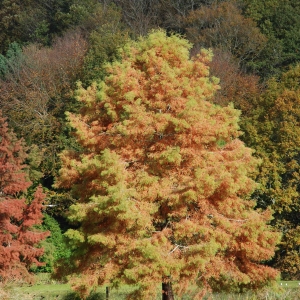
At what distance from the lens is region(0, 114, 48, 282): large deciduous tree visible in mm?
32281

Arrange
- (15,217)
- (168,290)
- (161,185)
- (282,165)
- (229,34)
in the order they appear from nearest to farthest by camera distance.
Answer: (161,185) < (168,290) < (282,165) < (15,217) < (229,34)

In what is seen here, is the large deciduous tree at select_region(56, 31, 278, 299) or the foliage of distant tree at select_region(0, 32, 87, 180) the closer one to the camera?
the large deciduous tree at select_region(56, 31, 278, 299)

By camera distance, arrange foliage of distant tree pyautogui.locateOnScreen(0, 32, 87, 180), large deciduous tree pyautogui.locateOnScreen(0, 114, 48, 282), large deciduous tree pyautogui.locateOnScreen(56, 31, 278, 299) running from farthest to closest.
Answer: foliage of distant tree pyautogui.locateOnScreen(0, 32, 87, 180) → large deciduous tree pyautogui.locateOnScreen(0, 114, 48, 282) → large deciduous tree pyautogui.locateOnScreen(56, 31, 278, 299)

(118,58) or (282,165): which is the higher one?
(282,165)

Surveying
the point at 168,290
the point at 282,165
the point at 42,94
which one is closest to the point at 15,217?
the point at 42,94

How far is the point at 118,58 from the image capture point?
41031 mm

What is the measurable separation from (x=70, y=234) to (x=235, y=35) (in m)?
32.8

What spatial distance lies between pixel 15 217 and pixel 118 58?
12576 mm

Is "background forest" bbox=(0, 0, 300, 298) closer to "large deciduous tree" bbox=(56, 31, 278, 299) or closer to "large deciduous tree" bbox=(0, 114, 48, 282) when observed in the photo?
"large deciduous tree" bbox=(0, 114, 48, 282)

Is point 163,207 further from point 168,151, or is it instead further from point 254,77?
point 254,77

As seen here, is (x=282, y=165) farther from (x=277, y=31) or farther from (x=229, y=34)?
(x=277, y=31)

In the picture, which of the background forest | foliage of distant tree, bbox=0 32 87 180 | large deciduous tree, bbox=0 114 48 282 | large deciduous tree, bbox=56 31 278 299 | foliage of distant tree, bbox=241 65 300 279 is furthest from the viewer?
foliage of distant tree, bbox=0 32 87 180

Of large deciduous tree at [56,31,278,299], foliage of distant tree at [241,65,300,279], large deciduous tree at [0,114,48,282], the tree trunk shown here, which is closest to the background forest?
foliage of distant tree at [241,65,300,279]

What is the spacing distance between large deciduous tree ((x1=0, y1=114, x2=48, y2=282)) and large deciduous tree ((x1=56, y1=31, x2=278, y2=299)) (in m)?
10.0
